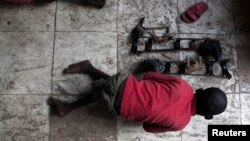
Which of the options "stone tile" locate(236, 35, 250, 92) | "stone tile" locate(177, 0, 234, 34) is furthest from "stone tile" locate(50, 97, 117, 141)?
"stone tile" locate(236, 35, 250, 92)

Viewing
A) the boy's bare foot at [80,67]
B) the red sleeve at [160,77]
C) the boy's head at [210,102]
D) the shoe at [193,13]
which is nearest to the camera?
the boy's head at [210,102]

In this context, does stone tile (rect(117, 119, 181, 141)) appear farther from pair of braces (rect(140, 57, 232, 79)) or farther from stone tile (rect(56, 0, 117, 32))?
stone tile (rect(56, 0, 117, 32))

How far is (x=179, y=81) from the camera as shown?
259 cm

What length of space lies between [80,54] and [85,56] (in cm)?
5

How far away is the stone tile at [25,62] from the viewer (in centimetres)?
312

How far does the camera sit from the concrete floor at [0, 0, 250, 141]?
309 centimetres

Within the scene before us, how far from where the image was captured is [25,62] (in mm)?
3166

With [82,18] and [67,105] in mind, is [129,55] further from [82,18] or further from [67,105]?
[67,105]

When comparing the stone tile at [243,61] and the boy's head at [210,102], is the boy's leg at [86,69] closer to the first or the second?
the boy's head at [210,102]

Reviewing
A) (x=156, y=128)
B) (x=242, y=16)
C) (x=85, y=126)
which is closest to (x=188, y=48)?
(x=242, y=16)

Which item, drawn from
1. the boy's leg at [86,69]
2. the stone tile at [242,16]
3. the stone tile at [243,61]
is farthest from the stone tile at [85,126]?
the stone tile at [242,16]

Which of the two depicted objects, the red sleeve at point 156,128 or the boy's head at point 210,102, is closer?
the boy's head at point 210,102

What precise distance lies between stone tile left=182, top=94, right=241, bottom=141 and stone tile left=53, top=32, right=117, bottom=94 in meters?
0.85

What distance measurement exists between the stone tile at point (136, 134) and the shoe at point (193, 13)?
1083mm
